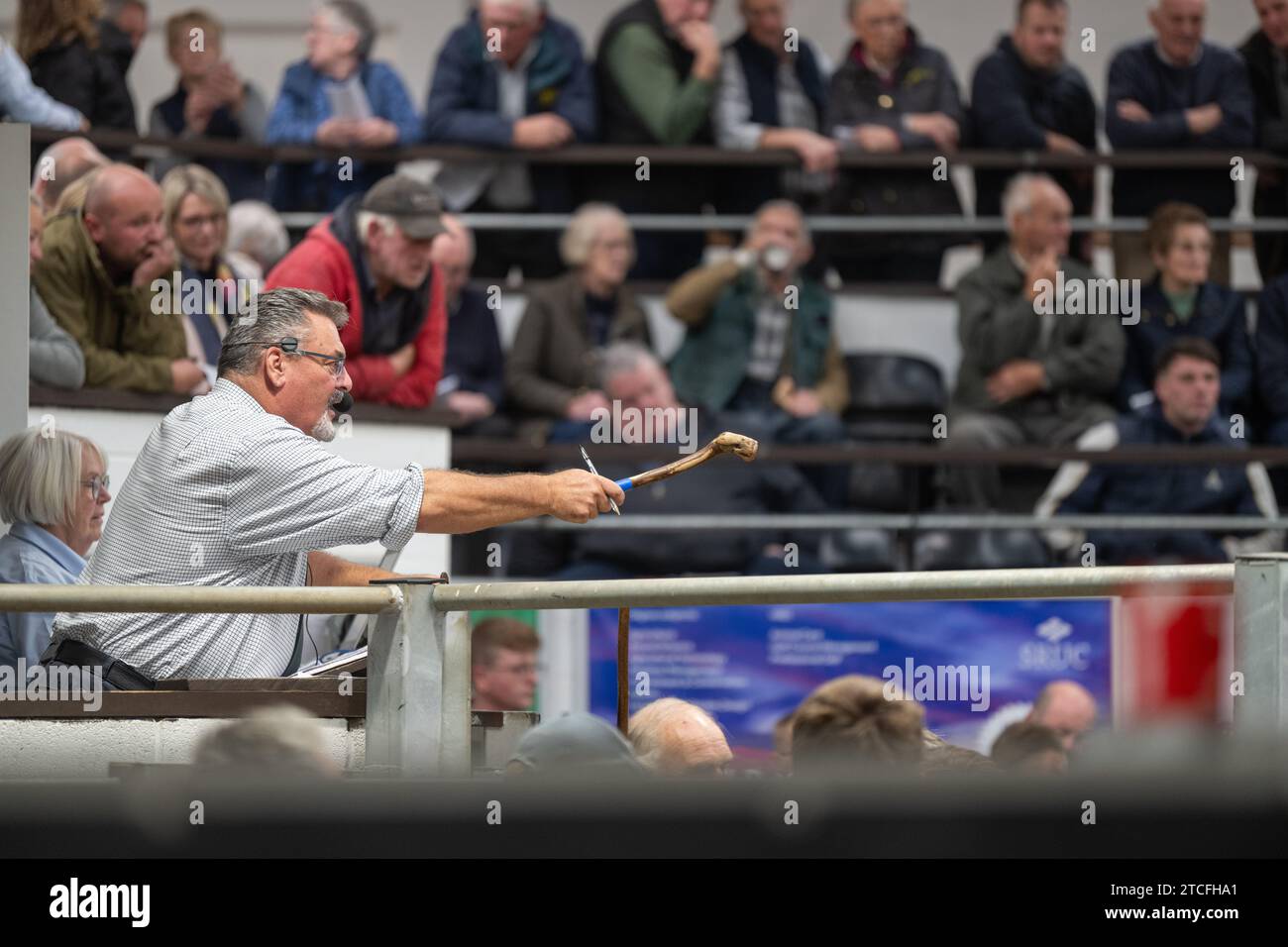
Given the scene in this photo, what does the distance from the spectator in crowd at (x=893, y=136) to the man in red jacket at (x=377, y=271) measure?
2.43m

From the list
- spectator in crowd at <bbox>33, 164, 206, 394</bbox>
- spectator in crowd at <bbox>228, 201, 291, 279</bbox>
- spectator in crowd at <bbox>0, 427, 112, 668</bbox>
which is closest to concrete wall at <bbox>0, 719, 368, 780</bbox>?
spectator in crowd at <bbox>0, 427, 112, 668</bbox>

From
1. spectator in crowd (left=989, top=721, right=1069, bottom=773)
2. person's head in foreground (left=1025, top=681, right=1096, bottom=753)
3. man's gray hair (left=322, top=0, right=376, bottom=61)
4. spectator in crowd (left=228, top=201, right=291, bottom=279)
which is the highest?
man's gray hair (left=322, top=0, right=376, bottom=61)

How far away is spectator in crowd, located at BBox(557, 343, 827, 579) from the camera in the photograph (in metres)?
8.20

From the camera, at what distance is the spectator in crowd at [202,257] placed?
7.11 metres

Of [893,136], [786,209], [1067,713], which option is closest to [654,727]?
[1067,713]

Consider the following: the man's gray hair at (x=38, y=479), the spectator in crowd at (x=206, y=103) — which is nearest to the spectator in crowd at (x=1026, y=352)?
the spectator in crowd at (x=206, y=103)

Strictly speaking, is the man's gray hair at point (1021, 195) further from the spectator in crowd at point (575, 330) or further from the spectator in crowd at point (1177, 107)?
the spectator in crowd at point (575, 330)

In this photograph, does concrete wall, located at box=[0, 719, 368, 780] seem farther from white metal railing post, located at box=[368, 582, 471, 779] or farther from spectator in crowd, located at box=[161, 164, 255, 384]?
spectator in crowd, located at box=[161, 164, 255, 384]

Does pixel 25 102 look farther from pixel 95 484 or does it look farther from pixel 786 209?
pixel 95 484

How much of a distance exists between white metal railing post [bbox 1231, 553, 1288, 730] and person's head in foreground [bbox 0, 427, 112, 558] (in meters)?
2.43

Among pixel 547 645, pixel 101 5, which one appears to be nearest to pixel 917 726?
pixel 547 645
